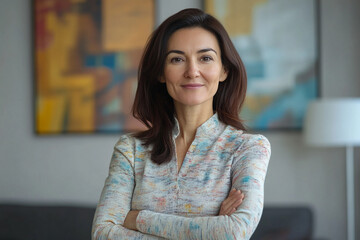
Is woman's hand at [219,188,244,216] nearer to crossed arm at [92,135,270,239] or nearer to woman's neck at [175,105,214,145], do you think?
crossed arm at [92,135,270,239]

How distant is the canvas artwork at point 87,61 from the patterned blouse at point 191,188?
2.23m

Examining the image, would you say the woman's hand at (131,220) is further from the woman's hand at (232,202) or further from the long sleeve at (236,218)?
the woman's hand at (232,202)

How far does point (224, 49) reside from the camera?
1.58m

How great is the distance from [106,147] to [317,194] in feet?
5.58

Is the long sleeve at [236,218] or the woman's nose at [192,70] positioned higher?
the woman's nose at [192,70]

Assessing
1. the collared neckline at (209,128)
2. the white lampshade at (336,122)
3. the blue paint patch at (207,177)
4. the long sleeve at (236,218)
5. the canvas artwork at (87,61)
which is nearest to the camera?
the long sleeve at (236,218)

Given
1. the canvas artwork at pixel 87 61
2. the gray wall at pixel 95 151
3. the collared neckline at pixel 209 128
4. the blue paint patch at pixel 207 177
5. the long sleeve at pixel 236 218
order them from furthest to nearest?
1. the canvas artwork at pixel 87 61
2. the gray wall at pixel 95 151
3. the collared neckline at pixel 209 128
4. the blue paint patch at pixel 207 177
5. the long sleeve at pixel 236 218

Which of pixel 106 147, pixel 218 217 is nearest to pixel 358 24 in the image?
pixel 106 147

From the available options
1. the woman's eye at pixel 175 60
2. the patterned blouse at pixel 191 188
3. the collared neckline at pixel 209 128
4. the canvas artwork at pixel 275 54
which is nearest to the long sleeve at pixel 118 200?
the patterned blouse at pixel 191 188

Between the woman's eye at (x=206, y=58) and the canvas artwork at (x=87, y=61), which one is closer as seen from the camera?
the woman's eye at (x=206, y=58)

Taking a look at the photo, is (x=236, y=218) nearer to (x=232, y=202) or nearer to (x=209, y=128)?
(x=232, y=202)

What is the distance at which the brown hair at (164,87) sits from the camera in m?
1.57

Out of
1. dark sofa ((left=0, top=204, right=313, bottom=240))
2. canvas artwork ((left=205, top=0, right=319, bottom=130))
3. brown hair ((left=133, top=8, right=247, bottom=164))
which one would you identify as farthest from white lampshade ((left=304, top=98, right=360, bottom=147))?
brown hair ((left=133, top=8, right=247, bottom=164))

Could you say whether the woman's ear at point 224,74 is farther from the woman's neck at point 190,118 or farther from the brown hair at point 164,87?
the woman's neck at point 190,118
